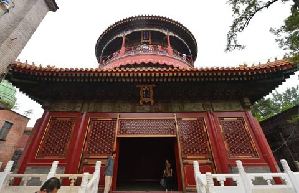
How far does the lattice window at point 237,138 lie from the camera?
7.32 m

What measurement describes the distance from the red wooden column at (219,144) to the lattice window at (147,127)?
1.42 metres

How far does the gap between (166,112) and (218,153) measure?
234cm

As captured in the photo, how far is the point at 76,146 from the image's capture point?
7.39 meters

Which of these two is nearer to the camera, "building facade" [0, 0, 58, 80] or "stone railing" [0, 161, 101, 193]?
"stone railing" [0, 161, 101, 193]

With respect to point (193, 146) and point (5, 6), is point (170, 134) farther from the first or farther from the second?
point (5, 6)

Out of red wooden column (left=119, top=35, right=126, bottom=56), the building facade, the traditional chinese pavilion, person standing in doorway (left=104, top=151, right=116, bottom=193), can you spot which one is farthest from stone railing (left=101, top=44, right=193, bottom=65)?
person standing in doorway (left=104, top=151, right=116, bottom=193)

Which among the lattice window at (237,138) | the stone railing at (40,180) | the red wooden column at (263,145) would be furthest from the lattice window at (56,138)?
the red wooden column at (263,145)

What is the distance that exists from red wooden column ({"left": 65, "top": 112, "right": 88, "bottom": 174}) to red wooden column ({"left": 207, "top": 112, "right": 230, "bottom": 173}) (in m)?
4.59

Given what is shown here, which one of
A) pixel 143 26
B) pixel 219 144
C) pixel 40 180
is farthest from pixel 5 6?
pixel 219 144

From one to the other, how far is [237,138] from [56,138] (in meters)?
6.40

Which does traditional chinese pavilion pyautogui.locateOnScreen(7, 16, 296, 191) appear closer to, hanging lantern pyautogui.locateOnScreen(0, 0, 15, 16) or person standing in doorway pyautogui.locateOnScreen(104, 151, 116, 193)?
person standing in doorway pyautogui.locateOnScreen(104, 151, 116, 193)

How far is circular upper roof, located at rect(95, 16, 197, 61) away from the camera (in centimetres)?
1323

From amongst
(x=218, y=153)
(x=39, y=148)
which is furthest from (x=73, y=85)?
(x=218, y=153)

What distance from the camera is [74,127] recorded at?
7.90 m
